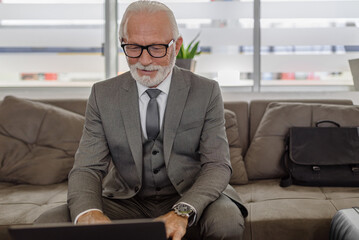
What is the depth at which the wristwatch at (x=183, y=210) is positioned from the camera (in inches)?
55.2

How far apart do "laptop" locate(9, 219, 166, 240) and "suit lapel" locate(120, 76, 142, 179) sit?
0.65 metres

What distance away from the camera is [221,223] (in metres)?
1.40

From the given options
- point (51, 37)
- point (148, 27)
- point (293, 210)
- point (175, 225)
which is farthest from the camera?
point (51, 37)

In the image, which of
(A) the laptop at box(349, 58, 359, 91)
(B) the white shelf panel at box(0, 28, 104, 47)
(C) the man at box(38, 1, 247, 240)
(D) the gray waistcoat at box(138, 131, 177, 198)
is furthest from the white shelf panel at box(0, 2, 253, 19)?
(D) the gray waistcoat at box(138, 131, 177, 198)

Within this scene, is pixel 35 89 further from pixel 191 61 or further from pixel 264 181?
pixel 264 181

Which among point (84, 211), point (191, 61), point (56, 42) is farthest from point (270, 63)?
point (84, 211)

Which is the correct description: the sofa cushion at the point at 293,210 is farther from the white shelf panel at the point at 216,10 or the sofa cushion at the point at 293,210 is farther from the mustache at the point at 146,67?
the white shelf panel at the point at 216,10

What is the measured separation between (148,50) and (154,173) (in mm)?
490

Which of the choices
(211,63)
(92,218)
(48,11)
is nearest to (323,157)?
(92,218)

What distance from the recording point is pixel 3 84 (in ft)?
12.0

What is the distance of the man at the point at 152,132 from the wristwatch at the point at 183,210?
151 mm

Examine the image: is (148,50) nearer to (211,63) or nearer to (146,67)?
(146,67)

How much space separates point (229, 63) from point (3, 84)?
1.96 meters

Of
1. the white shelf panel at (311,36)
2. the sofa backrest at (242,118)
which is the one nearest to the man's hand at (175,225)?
the sofa backrest at (242,118)
